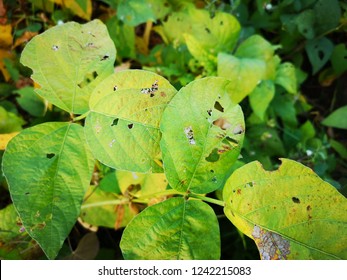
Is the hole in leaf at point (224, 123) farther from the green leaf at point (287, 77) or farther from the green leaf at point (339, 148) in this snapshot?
the green leaf at point (339, 148)

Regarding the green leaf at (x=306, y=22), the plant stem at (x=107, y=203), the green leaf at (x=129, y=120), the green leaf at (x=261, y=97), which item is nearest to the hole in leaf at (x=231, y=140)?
the green leaf at (x=129, y=120)

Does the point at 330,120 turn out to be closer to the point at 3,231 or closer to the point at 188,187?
the point at 188,187

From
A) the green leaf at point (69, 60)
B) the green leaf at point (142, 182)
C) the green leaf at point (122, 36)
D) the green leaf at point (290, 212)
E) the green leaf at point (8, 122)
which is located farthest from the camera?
the green leaf at point (122, 36)

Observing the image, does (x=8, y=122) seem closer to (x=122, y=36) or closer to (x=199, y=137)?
(x=122, y=36)

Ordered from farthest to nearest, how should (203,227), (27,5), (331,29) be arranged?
1. (331,29)
2. (27,5)
3. (203,227)

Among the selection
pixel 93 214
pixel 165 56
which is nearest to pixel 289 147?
pixel 165 56

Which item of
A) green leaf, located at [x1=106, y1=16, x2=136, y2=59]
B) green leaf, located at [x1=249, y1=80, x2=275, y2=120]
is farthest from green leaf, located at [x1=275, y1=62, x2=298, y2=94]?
green leaf, located at [x1=106, y1=16, x2=136, y2=59]

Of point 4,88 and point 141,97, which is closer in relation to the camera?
point 141,97
